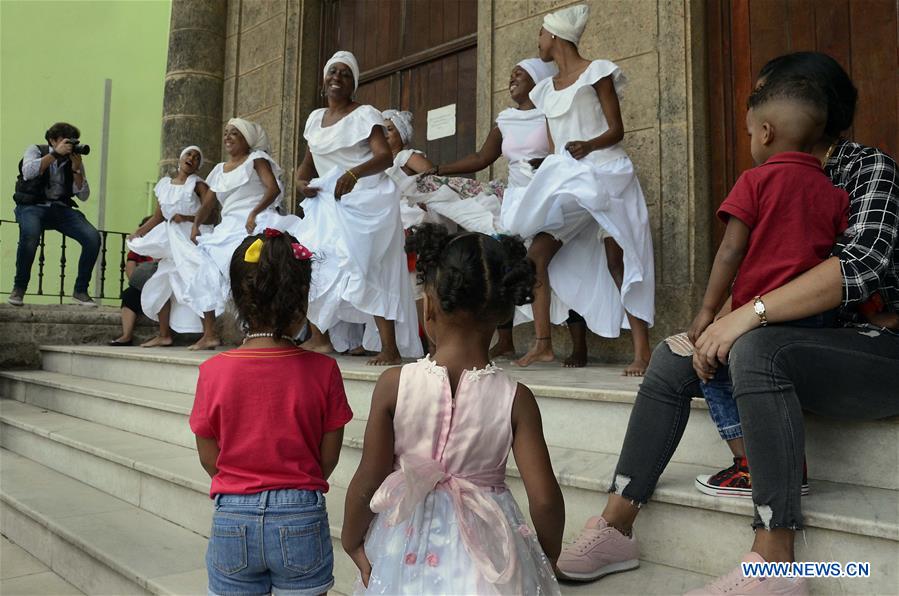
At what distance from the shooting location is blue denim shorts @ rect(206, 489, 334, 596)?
5.53 feet

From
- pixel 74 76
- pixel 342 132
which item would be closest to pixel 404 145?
pixel 342 132

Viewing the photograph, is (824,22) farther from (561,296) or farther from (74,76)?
(74,76)

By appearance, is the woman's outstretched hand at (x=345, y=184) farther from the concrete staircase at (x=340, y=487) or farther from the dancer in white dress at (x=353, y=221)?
the concrete staircase at (x=340, y=487)

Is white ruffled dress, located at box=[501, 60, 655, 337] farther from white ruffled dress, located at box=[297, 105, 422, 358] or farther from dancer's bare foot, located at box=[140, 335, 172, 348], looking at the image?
dancer's bare foot, located at box=[140, 335, 172, 348]

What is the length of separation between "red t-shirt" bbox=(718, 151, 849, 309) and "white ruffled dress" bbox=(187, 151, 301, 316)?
3.91 metres

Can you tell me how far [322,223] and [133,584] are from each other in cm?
246

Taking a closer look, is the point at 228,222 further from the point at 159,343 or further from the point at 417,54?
the point at 417,54

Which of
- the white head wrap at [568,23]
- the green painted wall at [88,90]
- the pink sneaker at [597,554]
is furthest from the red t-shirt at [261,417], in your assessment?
the green painted wall at [88,90]

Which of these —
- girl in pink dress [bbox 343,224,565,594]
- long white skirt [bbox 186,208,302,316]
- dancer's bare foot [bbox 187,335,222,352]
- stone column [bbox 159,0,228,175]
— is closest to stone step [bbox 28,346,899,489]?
girl in pink dress [bbox 343,224,565,594]

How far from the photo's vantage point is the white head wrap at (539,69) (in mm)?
4332

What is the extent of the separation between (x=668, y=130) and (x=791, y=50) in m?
0.75

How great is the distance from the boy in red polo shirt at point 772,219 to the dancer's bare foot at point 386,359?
2.48 metres

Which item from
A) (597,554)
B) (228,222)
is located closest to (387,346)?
(228,222)

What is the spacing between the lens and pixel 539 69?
14.3 feet
